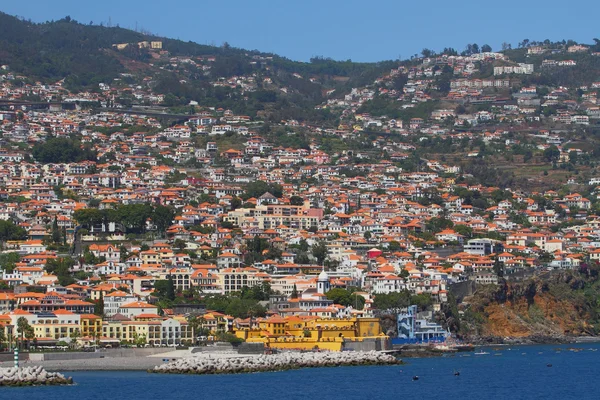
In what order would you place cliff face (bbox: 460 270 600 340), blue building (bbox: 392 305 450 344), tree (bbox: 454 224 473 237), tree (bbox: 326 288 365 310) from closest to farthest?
tree (bbox: 326 288 365 310) < blue building (bbox: 392 305 450 344) < cliff face (bbox: 460 270 600 340) < tree (bbox: 454 224 473 237)

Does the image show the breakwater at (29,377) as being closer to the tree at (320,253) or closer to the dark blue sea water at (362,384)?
the dark blue sea water at (362,384)

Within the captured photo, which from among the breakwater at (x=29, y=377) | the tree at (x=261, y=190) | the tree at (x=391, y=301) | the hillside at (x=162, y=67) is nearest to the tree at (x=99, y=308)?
the breakwater at (x=29, y=377)

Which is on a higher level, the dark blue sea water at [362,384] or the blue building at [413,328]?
the blue building at [413,328]

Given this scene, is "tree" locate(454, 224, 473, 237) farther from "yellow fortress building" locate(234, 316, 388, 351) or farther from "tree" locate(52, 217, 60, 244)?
"yellow fortress building" locate(234, 316, 388, 351)

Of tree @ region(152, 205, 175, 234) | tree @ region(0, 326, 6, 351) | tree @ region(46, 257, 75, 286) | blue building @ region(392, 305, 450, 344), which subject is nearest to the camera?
tree @ region(0, 326, 6, 351)

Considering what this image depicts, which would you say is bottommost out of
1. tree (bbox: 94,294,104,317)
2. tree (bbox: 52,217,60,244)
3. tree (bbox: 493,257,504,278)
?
tree (bbox: 94,294,104,317)

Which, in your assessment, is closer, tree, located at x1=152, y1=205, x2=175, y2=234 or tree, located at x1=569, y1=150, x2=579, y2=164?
tree, located at x1=152, y1=205, x2=175, y2=234

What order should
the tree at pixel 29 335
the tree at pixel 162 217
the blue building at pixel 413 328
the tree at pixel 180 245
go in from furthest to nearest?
the tree at pixel 162 217
the tree at pixel 180 245
the blue building at pixel 413 328
the tree at pixel 29 335

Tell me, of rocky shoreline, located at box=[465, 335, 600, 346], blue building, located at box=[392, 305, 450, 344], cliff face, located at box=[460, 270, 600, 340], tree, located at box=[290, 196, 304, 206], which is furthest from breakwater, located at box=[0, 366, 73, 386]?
tree, located at box=[290, 196, 304, 206]
